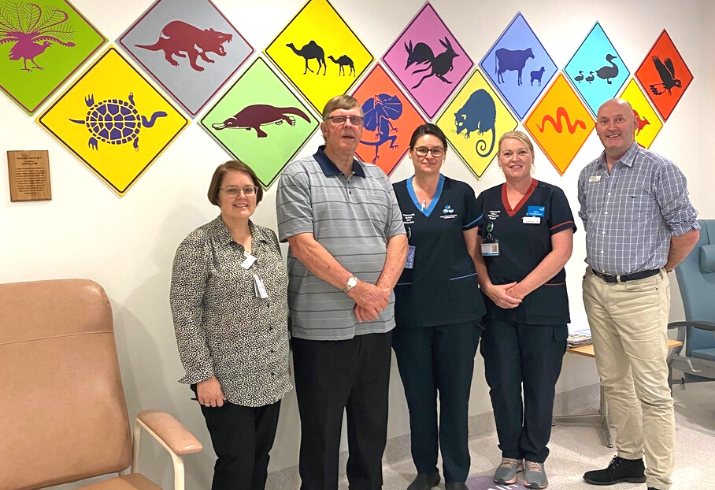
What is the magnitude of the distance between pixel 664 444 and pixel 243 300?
1872 mm

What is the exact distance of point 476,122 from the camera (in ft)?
10.8

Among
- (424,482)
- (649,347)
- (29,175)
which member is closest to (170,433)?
(29,175)

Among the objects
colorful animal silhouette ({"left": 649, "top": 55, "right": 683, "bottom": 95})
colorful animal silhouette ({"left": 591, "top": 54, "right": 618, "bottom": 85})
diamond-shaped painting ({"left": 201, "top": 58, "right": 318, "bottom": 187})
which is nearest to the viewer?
diamond-shaped painting ({"left": 201, "top": 58, "right": 318, "bottom": 187})

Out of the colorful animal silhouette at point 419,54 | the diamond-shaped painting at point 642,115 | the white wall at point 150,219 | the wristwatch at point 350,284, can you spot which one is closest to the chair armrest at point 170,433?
the white wall at point 150,219

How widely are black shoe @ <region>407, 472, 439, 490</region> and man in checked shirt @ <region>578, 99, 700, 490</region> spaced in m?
0.92

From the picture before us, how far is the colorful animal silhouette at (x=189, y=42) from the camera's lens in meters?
2.39

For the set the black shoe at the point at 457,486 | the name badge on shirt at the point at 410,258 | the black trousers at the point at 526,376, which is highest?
the name badge on shirt at the point at 410,258

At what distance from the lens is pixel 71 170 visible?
2234 mm

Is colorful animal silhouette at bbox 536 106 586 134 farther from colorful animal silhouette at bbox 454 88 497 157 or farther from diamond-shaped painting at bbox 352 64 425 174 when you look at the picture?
diamond-shaped painting at bbox 352 64 425 174

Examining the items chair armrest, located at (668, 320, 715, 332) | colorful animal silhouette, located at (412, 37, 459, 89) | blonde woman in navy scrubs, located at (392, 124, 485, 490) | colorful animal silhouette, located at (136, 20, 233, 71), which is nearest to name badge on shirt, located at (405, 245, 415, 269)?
blonde woman in navy scrubs, located at (392, 124, 485, 490)

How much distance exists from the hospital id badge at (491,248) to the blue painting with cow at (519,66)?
3.39ft

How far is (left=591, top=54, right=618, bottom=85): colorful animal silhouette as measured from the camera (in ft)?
12.4

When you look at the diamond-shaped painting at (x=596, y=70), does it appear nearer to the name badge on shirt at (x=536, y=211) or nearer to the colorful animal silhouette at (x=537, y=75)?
the colorful animal silhouette at (x=537, y=75)

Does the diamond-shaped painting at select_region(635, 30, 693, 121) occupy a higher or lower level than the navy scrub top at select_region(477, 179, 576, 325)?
higher
